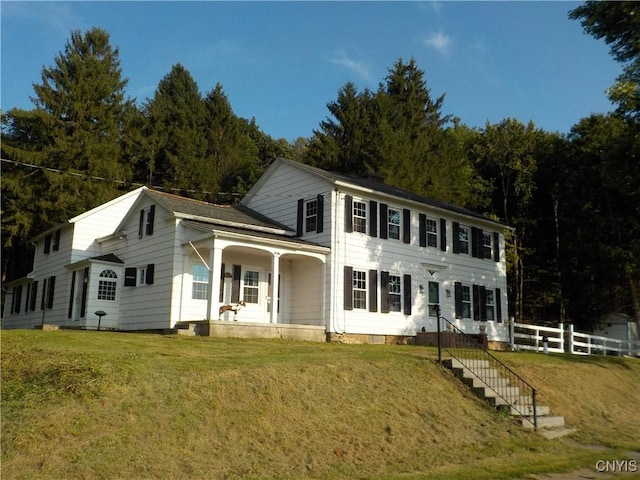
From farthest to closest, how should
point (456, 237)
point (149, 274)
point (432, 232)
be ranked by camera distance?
1. point (456, 237)
2. point (432, 232)
3. point (149, 274)

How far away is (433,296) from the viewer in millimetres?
23562

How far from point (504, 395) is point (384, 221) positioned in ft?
34.4

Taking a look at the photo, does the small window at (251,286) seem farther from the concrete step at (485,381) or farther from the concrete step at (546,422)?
the concrete step at (546,422)

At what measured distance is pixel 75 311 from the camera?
2267 cm

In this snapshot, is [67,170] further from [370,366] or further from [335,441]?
[335,441]

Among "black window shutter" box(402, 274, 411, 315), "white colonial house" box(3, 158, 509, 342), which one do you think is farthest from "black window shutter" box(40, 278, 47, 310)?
"black window shutter" box(402, 274, 411, 315)

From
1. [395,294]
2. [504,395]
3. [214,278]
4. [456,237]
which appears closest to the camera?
[504,395]

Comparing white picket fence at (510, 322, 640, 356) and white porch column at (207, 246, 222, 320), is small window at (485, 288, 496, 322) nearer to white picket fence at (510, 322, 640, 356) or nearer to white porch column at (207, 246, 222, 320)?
white picket fence at (510, 322, 640, 356)

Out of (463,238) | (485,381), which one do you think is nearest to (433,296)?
(463,238)

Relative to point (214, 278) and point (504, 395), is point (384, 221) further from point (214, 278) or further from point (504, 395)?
point (504, 395)

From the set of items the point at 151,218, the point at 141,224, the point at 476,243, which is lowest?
the point at 141,224

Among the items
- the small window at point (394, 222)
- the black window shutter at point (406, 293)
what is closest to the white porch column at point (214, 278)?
the small window at point (394, 222)

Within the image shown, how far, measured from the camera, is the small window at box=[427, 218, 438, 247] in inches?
942

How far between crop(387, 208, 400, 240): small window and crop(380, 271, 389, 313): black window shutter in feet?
5.58
